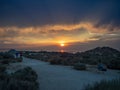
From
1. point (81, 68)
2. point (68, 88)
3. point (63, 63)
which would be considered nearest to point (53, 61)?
point (63, 63)

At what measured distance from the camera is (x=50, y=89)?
18641 millimetres

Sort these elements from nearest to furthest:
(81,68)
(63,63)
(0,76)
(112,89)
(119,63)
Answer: (112,89) < (0,76) < (81,68) < (119,63) < (63,63)

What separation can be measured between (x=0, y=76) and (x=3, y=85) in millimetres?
4656

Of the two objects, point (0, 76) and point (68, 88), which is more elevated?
point (0, 76)

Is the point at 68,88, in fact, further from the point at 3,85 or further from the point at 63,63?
the point at 63,63

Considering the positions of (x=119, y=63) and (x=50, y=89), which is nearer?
(x=50, y=89)

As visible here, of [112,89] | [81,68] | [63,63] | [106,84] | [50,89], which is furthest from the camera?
[63,63]

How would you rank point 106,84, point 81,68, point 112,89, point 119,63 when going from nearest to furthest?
point 112,89 < point 106,84 < point 81,68 < point 119,63

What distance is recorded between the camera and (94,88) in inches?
508

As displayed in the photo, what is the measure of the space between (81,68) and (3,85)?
2515 cm

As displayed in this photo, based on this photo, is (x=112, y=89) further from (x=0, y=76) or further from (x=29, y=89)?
(x=0, y=76)

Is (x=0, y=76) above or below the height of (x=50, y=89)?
above

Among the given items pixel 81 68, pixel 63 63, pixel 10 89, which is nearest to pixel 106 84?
pixel 10 89

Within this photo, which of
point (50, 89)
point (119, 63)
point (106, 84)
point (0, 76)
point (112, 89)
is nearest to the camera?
point (112, 89)
